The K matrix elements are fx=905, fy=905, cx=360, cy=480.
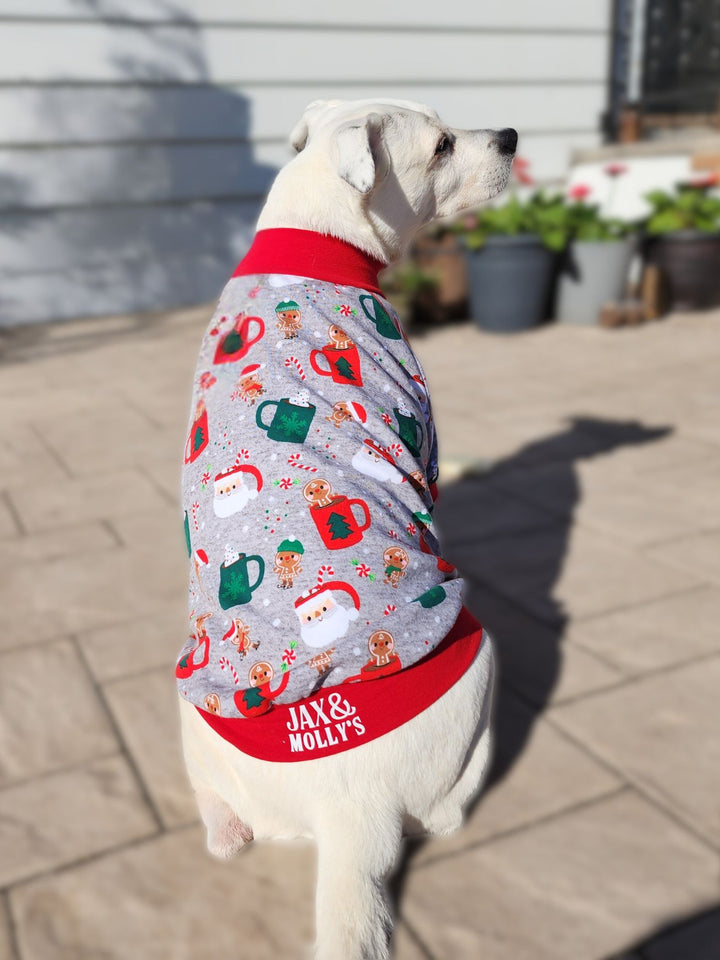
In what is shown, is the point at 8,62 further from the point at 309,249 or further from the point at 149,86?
the point at 309,249

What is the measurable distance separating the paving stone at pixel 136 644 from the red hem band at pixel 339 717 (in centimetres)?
143

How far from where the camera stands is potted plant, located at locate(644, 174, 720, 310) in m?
7.63

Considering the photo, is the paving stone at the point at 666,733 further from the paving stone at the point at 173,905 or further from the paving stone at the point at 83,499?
the paving stone at the point at 83,499

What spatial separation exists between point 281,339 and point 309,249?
1.06ft

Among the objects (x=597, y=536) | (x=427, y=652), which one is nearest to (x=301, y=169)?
(x=427, y=652)

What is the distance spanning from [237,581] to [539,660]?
5.28 feet

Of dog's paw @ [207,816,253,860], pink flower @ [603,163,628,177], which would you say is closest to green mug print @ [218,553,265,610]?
dog's paw @ [207,816,253,860]

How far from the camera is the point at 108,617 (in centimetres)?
340

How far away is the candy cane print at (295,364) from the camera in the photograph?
182 cm

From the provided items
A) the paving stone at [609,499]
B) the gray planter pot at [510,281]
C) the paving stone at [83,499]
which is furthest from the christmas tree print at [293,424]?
the gray planter pot at [510,281]

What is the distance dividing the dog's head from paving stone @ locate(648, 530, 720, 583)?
174 cm

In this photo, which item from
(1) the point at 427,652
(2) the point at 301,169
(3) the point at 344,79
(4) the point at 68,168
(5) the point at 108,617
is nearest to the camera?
(1) the point at 427,652

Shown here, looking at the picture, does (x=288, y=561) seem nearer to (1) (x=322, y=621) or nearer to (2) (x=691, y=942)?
(1) (x=322, y=621)

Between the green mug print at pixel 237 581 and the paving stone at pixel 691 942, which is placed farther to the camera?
the paving stone at pixel 691 942
